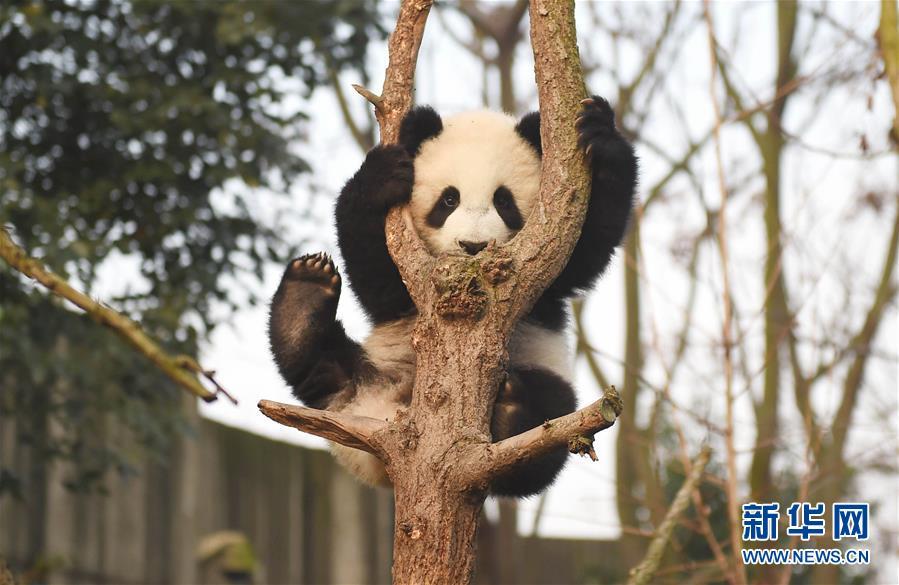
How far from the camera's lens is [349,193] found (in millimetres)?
3697

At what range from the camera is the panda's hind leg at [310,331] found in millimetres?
3912

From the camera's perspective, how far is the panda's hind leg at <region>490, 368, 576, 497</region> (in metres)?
3.53

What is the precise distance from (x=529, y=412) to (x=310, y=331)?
2.69 feet

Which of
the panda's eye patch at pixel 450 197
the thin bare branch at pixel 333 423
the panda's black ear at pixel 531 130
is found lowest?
the thin bare branch at pixel 333 423

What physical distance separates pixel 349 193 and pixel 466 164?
464 millimetres

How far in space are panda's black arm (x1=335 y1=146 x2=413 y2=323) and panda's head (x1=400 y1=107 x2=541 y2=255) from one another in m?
0.20

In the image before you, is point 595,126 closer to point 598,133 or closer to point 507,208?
point 598,133

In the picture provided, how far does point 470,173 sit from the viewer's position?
12.9ft

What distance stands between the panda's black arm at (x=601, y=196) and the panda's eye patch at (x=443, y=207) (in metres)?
0.44

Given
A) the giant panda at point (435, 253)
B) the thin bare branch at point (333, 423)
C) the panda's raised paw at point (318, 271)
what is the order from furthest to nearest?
the panda's raised paw at point (318, 271) < the giant panda at point (435, 253) < the thin bare branch at point (333, 423)

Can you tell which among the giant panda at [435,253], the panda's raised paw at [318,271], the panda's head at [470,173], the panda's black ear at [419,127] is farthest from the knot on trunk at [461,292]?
the panda's black ear at [419,127]

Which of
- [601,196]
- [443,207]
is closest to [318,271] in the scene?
[443,207]

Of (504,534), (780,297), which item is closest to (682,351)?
(780,297)

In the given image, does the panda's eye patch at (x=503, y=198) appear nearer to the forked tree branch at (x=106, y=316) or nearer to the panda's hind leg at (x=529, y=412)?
the panda's hind leg at (x=529, y=412)
